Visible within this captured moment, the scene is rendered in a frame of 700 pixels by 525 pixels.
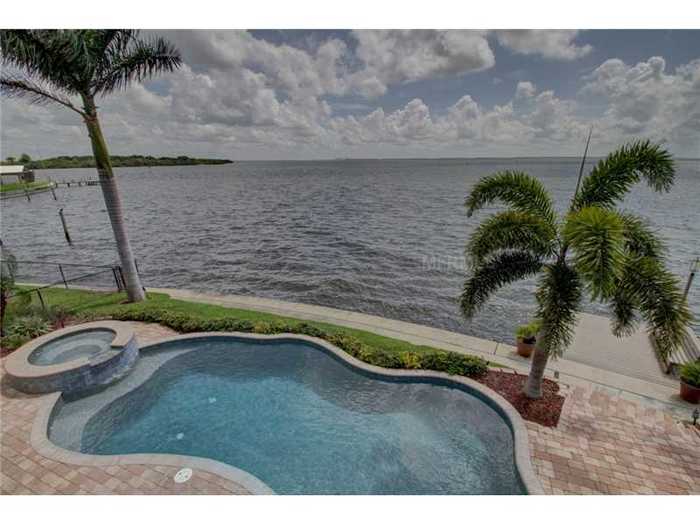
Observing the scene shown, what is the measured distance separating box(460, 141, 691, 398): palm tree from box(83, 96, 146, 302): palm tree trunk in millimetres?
11388

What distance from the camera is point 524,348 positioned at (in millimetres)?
9453

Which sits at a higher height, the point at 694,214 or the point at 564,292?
the point at 564,292

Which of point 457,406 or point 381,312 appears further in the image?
point 381,312

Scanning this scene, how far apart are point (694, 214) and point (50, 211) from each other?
264 feet

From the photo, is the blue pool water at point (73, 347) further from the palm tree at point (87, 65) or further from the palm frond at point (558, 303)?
the palm frond at point (558, 303)

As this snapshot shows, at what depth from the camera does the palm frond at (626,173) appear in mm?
6023

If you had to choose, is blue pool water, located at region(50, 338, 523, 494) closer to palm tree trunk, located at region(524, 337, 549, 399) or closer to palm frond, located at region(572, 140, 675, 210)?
palm tree trunk, located at region(524, 337, 549, 399)

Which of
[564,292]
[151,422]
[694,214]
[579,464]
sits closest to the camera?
[579,464]

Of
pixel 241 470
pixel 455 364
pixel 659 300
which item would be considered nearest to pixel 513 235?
pixel 659 300

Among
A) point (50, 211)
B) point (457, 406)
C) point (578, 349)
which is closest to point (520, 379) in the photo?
point (457, 406)

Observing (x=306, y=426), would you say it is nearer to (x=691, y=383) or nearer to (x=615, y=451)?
(x=615, y=451)

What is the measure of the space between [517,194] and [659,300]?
2944 mm

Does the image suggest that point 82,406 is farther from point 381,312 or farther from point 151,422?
point 381,312

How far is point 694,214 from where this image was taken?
38.7 m
